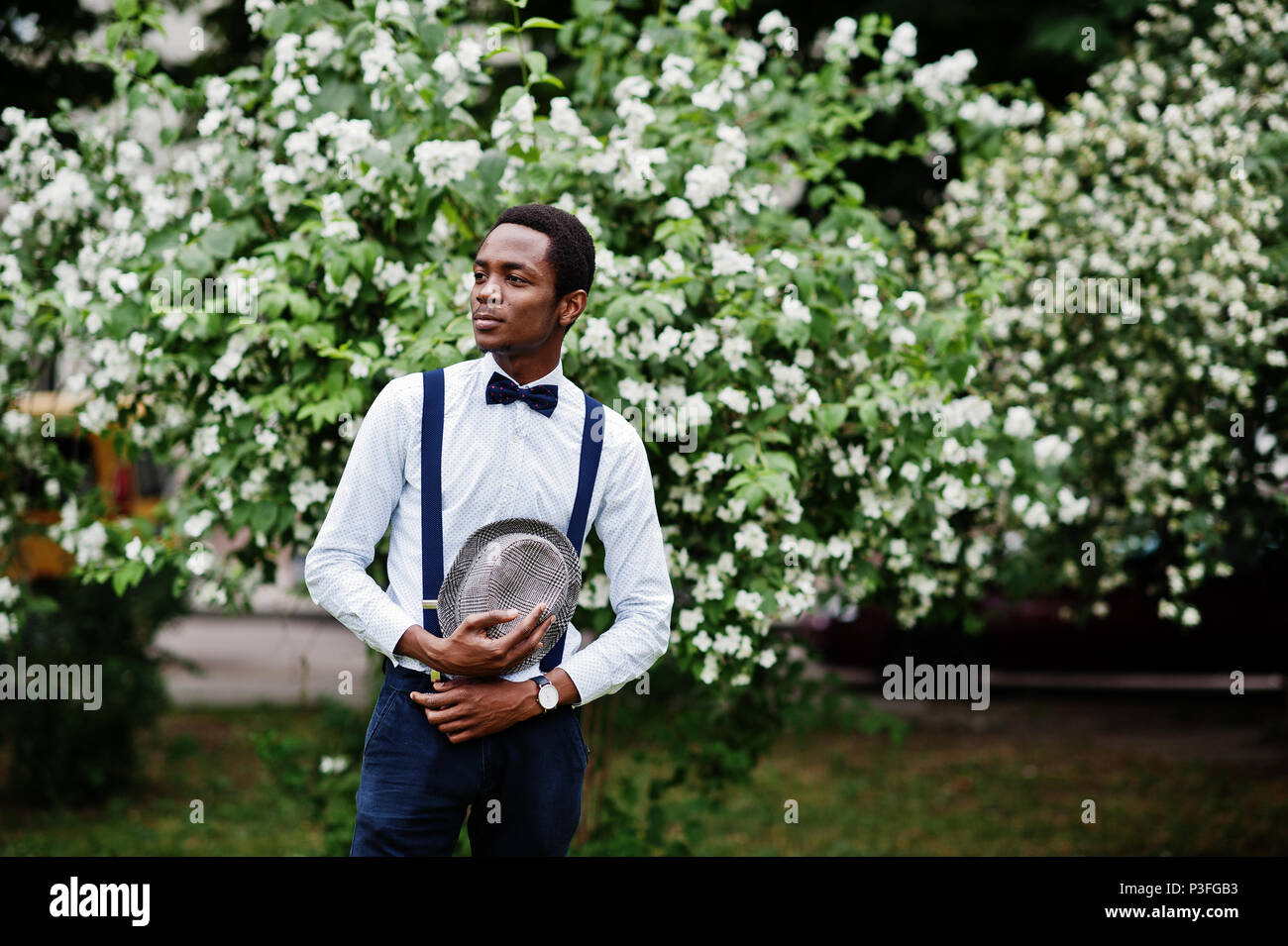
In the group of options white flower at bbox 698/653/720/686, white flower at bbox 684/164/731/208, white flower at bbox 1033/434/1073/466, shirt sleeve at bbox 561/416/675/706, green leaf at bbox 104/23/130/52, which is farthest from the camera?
white flower at bbox 1033/434/1073/466

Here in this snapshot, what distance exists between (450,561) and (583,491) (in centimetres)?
31

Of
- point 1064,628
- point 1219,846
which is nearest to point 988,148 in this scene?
point 1219,846

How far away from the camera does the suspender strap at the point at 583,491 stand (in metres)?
2.52

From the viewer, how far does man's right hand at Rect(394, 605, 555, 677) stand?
2326mm

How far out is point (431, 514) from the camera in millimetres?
2438

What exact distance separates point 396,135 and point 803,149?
1471mm

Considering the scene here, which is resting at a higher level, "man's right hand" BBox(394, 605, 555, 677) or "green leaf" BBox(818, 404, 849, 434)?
"green leaf" BBox(818, 404, 849, 434)

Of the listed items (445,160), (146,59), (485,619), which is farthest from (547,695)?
(146,59)

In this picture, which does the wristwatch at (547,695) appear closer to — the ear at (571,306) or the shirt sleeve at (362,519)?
the shirt sleeve at (362,519)

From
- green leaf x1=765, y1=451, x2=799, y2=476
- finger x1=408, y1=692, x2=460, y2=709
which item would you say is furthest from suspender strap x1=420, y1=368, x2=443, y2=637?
green leaf x1=765, y1=451, x2=799, y2=476

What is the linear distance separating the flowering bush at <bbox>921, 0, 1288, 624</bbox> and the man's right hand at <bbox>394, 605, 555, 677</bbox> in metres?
2.67

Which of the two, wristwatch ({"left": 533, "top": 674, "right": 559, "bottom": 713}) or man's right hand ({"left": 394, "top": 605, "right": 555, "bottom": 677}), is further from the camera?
wristwatch ({"left": 533, "top": 674, "right": 559, "bottom": 713})

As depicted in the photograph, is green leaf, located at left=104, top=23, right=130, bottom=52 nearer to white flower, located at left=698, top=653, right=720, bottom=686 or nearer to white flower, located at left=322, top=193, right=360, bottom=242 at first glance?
white flower, located at left=322, top=193, right=360, bottom=242

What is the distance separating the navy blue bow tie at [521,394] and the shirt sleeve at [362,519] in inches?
7.7
